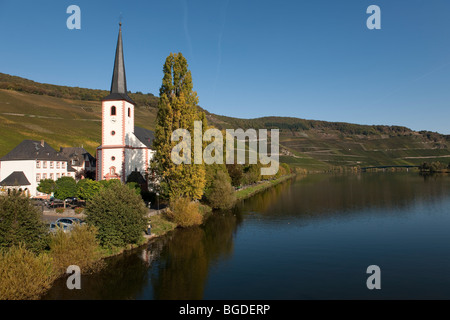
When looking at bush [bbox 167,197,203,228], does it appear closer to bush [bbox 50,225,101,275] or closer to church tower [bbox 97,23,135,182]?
bush [bbox 50,225,101,275]

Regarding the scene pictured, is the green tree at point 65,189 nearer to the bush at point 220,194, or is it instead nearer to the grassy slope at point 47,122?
the bush at point 220,194

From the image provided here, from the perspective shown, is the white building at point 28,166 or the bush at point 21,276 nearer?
the bush at point 21,276

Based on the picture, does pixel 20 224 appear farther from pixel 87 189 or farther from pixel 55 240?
pixel 87 189

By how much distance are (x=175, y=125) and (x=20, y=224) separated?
66.2 ft

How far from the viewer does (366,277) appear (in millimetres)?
20422

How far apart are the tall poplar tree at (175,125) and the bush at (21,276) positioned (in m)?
19.1

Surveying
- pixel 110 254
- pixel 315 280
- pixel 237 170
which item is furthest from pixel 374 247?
pixel 237 170

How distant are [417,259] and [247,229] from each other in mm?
17438

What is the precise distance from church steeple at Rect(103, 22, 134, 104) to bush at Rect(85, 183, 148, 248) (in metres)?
23.5

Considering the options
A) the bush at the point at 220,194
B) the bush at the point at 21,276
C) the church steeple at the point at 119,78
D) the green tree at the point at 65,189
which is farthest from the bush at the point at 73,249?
the church steeple at the point at 119,78

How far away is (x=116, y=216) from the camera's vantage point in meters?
25.0

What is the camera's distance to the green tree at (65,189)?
3931 cm

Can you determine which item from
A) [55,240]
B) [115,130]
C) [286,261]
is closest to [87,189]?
[115,130]

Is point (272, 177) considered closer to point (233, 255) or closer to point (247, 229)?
point (247, 229)
